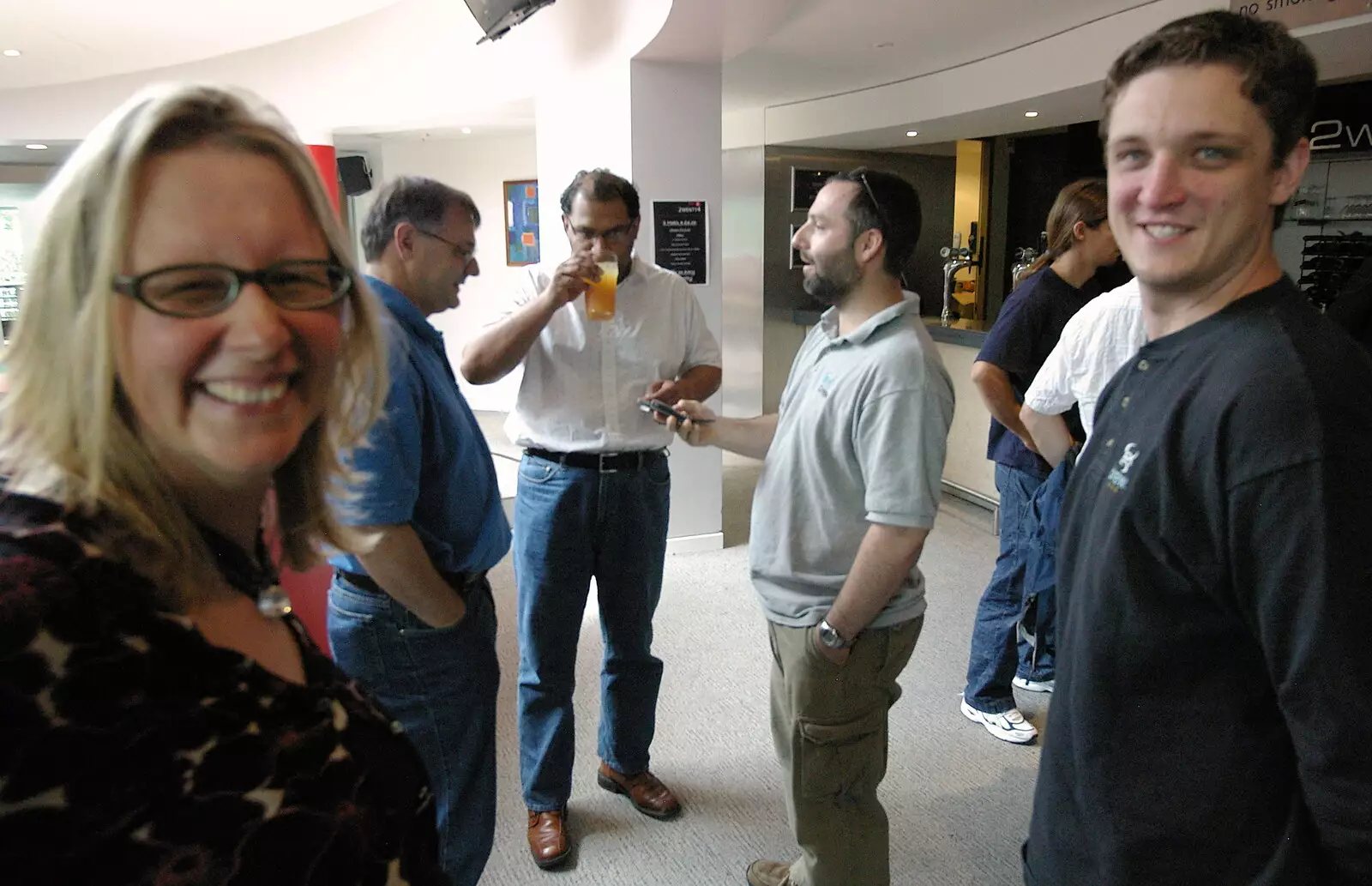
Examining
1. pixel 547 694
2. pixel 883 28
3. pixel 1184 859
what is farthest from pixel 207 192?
pixel 883 28

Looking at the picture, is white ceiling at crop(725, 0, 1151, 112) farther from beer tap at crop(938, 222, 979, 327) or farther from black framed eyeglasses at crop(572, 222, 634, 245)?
black framed eyeglasses at crop(572, 222, 634, 245)

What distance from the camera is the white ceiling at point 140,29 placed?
17.7 ft

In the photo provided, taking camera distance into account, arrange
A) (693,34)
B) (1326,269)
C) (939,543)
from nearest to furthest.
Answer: (693,34)
(939,543)
(1326,269)

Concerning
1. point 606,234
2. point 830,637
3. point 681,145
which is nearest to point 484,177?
point 681,145

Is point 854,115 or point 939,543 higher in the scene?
point 854,115

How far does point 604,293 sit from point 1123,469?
141 centimetres

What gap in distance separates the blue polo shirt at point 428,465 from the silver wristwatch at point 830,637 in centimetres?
65

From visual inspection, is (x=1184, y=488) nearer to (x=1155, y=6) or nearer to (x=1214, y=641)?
(x=1214, y=641)

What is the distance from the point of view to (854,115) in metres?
5.93

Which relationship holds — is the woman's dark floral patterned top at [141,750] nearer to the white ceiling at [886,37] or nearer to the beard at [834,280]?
the beard at [834,280]

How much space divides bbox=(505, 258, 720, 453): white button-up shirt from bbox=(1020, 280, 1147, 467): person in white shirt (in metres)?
1.04

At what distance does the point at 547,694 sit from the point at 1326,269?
5565mm

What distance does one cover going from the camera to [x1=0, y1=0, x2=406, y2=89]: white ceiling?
5.39m

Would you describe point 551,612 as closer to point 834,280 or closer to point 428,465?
point 428,465
